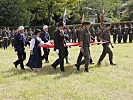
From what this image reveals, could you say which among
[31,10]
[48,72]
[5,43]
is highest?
[31,10]

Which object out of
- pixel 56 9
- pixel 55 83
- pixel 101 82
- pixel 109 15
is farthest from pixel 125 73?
pixel 109 15

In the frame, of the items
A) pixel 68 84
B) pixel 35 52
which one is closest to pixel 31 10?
pixel 35 52

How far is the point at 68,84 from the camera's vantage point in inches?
428

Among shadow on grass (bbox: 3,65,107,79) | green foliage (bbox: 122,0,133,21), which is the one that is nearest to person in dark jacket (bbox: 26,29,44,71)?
shadow on grass (bbox: 3,65,107,79)

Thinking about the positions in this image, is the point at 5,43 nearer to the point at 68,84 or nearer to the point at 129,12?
the point at 68,84

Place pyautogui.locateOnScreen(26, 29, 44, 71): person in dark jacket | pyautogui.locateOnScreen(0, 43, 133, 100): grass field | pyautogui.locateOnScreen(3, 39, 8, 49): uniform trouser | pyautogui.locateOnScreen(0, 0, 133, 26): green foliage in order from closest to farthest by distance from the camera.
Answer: pyautogui.locateOnScreen(0, 43, 133, 100): grass field → pyautogui.locateOnScreen(26, 29, 44, 71): person in dark jacket → pyautogui.locateOnScreen(3, 39, 8, 49): uniform trouser → pyautogui.locateOnScreen(0, 0, 133, 26): green foliage

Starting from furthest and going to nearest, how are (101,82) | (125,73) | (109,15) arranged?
(109,15) < (125,73) < (101,82)

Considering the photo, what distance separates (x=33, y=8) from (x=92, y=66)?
35737 mm

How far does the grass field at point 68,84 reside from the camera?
938 cm

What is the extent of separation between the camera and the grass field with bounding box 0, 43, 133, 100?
9.38 meters

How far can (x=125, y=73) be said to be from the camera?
42.1ft

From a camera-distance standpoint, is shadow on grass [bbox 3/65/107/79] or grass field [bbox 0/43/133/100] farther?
shadow on grass [bbox 3/65/107/79]

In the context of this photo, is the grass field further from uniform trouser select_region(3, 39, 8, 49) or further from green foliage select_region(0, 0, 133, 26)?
green foliage select_region(0, 0, 133, 26)

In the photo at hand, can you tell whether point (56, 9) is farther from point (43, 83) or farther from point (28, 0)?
point (43, 83)
